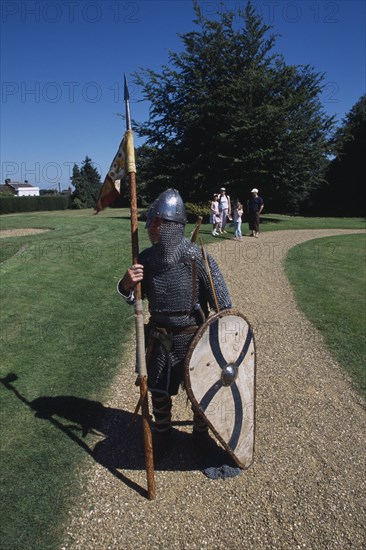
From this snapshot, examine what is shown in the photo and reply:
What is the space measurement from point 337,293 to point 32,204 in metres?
41.8

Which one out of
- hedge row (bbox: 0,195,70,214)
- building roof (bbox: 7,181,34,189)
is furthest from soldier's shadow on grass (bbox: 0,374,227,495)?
building roof (bbox: 7,181,34,189)

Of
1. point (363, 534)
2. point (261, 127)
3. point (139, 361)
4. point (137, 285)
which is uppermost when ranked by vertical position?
point (261, 127)

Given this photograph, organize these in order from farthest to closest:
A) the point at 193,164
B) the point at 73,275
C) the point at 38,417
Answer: the point at 193,164 → the point at 73,275 → the point at 38,417

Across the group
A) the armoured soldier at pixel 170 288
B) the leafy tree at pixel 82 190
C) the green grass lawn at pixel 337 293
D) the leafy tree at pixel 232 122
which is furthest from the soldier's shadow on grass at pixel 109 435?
the leafy tree at pixel 82 190

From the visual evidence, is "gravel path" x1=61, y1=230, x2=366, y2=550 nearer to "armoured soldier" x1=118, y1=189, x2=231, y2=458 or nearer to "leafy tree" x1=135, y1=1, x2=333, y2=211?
"armoured soldier" x1=118, y1=189, x2=231, y2=458

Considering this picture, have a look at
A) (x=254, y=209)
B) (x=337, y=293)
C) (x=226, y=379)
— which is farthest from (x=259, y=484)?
(x=254, y=209)

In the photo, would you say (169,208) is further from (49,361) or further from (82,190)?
(82,190)

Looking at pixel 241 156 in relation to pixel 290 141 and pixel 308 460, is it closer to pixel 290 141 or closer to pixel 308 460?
pixel 290 141

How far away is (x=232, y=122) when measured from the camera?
67.7 feet

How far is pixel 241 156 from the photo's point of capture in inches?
824

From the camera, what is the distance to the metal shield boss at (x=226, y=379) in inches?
122

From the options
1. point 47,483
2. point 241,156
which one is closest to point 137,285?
point 47,483

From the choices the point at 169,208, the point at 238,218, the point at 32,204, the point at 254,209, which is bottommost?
the point at 32,204

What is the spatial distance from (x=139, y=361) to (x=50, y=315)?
4.53 meters
